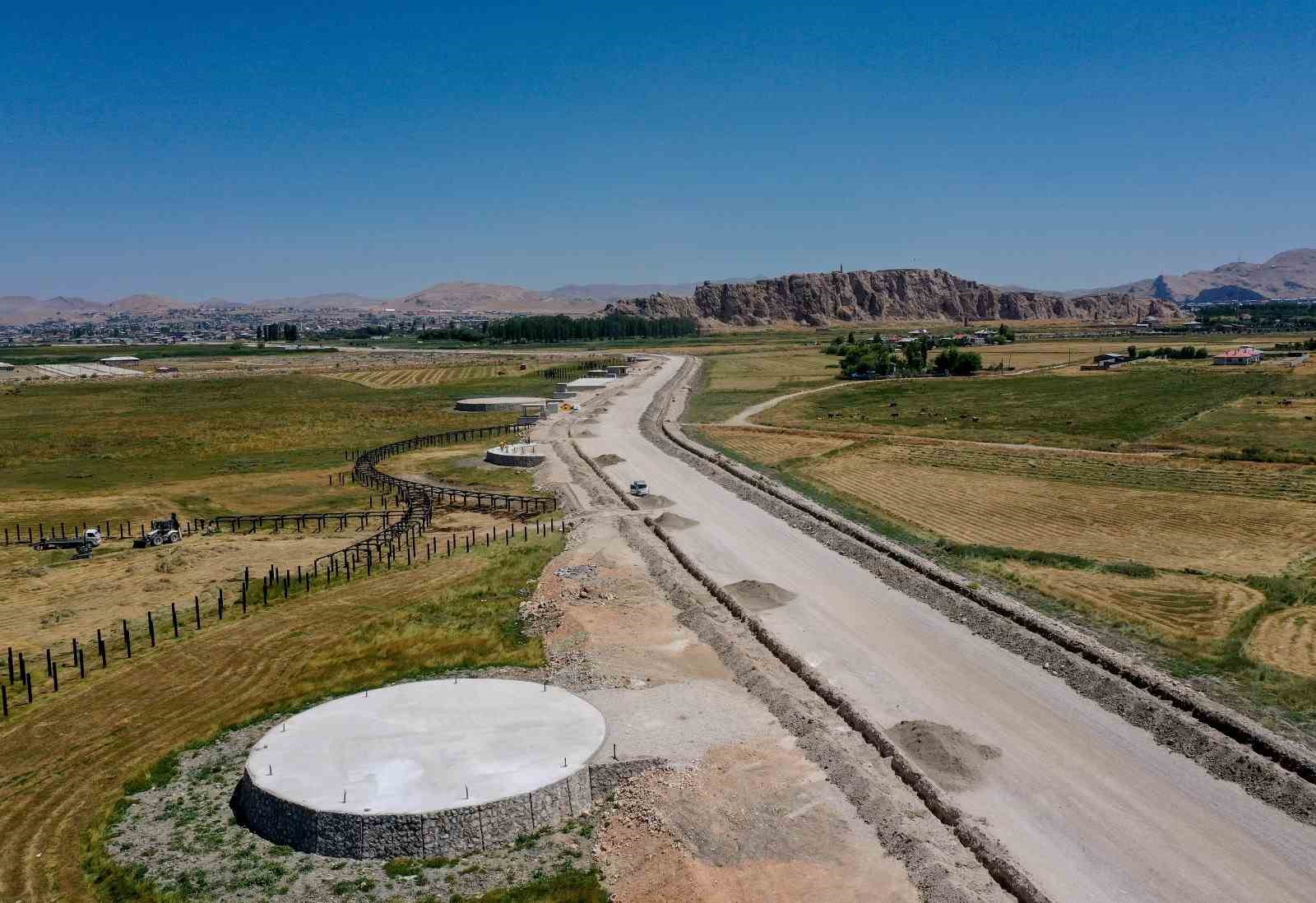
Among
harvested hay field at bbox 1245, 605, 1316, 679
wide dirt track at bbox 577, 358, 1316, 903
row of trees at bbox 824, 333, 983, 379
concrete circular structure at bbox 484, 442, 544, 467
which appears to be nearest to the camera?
wide dirt track at bbox 577, 358, 1316, 903

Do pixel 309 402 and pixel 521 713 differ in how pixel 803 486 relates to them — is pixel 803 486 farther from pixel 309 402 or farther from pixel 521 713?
pixel 309 402

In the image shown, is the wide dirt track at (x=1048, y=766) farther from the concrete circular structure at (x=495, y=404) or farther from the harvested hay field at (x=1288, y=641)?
the concrete circular structure at (x=495, y=404)

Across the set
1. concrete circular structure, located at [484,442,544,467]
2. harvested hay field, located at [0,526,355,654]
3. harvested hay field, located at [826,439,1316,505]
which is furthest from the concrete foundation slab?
harvested hay field, located at [826,439,1316,505]

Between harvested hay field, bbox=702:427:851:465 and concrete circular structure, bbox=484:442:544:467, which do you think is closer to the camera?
concrete circular structure, bbox=484:442:544:467

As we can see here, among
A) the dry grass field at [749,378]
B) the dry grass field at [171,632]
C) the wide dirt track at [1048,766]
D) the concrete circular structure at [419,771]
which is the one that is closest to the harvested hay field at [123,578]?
the dry grass field at [171,632]

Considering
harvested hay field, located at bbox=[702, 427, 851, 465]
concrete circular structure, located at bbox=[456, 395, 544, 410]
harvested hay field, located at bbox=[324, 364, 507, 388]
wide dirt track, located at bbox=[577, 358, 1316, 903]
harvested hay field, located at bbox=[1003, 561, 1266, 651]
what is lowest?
wide dirt track, located at bbox=[577, 358, 1316, 903]

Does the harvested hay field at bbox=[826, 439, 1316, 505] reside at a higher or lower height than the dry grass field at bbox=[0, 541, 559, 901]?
higher

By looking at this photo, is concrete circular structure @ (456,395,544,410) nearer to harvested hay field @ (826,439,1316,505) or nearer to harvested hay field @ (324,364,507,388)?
harvested hay field @ (826,439,1316,505)
